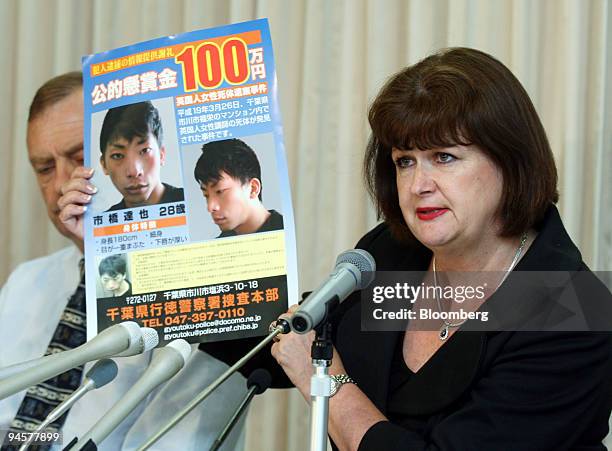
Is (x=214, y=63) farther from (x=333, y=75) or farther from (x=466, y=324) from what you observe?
(x=333, y=75)

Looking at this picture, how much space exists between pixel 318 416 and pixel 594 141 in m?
1.20

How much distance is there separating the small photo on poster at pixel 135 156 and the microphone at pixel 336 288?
1.57ft

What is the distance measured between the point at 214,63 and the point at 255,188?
0.24 m

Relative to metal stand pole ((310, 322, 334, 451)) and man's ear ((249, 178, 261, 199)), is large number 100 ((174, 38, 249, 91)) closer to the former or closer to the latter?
man's ear ((249, 178, 261, 199))

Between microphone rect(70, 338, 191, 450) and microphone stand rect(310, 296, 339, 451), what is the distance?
0.80 feet

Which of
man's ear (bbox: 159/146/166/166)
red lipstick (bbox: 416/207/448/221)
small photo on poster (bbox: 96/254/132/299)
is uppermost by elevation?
man's ear (bbox: 159/146/166/166)

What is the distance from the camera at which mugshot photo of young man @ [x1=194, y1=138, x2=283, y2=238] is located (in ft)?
5.31

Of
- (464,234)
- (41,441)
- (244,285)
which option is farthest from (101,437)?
(464,234)

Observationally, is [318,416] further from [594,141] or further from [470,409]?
[594,141]

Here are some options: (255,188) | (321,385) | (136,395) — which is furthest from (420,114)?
(136,395)

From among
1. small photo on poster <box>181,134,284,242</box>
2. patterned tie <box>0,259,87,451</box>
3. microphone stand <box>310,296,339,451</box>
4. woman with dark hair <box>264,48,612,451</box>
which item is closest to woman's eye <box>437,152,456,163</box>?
woman with dark hair <box>264,48,612,451</box>

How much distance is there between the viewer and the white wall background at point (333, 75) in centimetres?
212

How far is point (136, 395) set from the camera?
128cm

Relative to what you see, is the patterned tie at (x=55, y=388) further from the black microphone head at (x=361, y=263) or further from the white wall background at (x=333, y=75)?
the black microphone head at (x=361, y=263)
